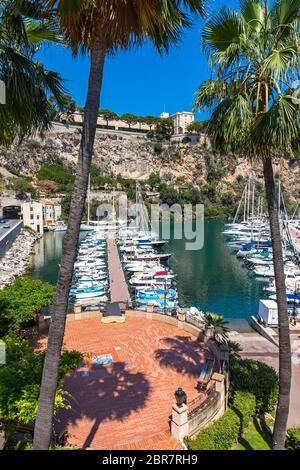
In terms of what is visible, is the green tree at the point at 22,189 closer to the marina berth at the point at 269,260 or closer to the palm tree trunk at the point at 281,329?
the marina berth at the point at 269,260

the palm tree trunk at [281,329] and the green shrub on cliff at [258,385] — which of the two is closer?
the palm tree trunk at [281,329]

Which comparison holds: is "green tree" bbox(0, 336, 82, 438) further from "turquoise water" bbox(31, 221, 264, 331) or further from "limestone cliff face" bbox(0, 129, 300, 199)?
"limestone cliff face" bbox(0, 129, 300, 199)

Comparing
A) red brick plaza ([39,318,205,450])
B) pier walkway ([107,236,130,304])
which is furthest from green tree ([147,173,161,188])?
red brick plaza ([39,318,205,450])

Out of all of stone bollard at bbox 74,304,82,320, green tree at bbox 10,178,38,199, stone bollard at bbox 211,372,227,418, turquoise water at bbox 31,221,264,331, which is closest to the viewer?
stone bollard at bbox 211,372,227,418

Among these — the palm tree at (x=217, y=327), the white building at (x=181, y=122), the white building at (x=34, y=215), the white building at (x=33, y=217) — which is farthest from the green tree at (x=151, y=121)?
the palm tree at (x=217, y=327)

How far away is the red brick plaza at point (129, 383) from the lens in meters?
7.95

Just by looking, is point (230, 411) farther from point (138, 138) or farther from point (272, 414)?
point (138, 138)

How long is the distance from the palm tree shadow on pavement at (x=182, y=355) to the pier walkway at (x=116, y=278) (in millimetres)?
5707

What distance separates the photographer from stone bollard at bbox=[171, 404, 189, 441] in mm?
7719

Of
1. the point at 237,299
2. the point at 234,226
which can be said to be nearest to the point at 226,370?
the point at 237,299

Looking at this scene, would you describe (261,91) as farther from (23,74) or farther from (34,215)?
(34,215)

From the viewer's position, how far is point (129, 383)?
10328 mm

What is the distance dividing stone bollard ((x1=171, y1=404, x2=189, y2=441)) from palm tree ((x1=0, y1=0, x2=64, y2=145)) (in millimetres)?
7159

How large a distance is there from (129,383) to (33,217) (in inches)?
2390
